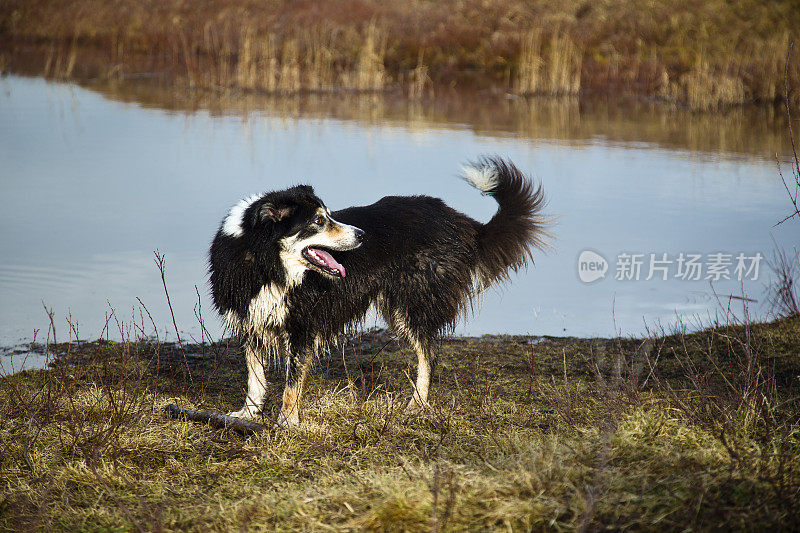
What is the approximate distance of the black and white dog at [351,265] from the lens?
4289 mm

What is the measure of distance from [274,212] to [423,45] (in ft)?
60.0

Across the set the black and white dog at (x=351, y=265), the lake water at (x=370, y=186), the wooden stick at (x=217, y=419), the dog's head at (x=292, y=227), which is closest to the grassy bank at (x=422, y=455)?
the wooden stick at (x=217, y=419)

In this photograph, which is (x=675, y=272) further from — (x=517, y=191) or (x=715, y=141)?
(x=715, y=141)

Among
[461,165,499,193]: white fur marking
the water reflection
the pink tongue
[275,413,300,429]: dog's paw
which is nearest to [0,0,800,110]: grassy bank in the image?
the water reflection

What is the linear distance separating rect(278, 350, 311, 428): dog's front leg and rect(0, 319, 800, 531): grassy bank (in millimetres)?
107

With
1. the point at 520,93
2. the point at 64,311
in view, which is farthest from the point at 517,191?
the point at 520,93

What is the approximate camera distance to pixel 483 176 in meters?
4.98

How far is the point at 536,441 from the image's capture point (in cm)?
372

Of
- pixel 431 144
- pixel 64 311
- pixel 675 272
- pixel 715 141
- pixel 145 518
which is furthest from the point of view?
pixel 715 141

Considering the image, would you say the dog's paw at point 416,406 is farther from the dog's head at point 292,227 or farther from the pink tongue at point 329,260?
the dog's head at point 292,227

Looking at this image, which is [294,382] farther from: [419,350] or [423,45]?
[423,45]

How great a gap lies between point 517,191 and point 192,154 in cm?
706

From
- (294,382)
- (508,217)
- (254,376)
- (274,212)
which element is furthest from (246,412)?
(508,217)

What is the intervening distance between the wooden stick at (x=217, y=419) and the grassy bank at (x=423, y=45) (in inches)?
504
